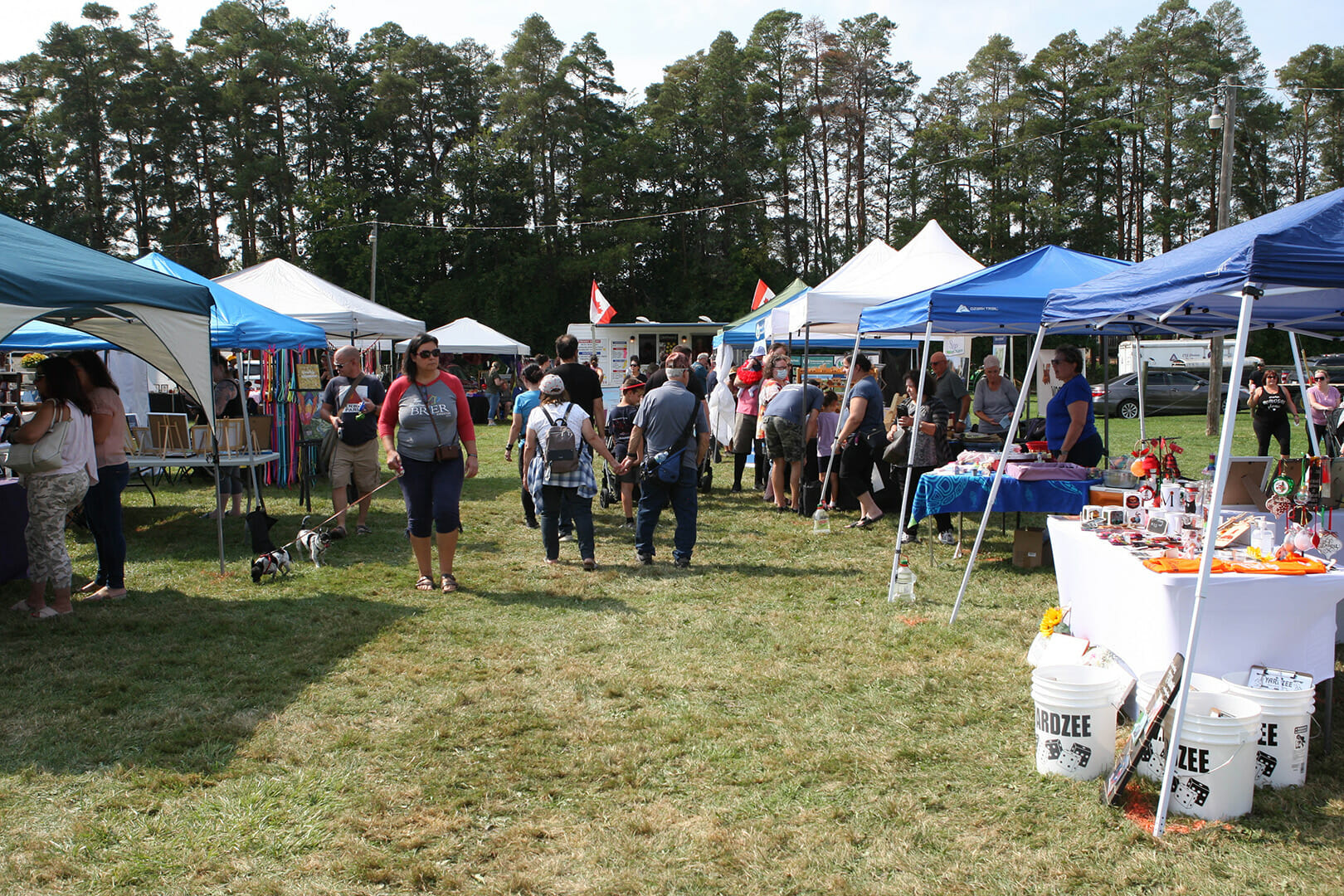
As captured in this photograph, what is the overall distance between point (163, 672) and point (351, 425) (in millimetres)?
3470

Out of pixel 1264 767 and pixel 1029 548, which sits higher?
pixel 1029 548

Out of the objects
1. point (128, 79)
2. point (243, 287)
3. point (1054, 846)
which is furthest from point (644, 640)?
point (128, 79)

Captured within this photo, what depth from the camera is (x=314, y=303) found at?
11.8 m

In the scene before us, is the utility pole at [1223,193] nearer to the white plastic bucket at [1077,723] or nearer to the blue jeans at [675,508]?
the blue jeans at [675,508]

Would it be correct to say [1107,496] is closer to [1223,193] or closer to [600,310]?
[1223,193]

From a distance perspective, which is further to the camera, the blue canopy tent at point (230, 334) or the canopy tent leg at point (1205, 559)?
the blue canopy tent at point (230, 334)

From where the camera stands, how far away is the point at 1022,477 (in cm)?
658

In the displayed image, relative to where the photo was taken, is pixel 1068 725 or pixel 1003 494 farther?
pixel 1003 494

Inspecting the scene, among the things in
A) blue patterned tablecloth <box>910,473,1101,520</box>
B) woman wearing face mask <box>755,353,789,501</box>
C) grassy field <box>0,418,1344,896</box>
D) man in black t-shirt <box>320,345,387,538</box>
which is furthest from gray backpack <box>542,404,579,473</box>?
woman wearing face mask <box>755,353,789,501</box>

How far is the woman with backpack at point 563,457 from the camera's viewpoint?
6.44 metres

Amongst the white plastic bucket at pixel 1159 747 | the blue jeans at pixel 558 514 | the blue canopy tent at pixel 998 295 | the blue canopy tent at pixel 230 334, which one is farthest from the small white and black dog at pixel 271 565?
the white plastic bucket at pixel 1159 747

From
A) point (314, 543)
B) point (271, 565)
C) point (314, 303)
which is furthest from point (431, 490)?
point (314, 303)

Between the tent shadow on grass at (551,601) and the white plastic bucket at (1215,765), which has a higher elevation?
the white plastic bucket at (1215,765)

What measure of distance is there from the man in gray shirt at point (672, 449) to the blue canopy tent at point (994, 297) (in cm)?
153
